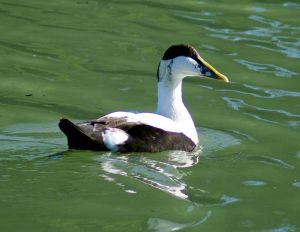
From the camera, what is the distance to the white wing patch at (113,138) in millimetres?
9867

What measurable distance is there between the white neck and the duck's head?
0.07m

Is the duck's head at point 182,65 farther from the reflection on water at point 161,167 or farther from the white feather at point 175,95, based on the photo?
the reflection on water at point 161,167

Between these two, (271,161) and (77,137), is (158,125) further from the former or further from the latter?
(271,161)

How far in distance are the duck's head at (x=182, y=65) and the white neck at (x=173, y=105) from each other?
0.07 metres

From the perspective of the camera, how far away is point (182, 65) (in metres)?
10.9

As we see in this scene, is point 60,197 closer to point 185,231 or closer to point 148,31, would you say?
point 185,231

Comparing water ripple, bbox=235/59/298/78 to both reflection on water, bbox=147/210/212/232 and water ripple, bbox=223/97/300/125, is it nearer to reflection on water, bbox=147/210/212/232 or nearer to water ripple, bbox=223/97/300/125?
water ripple, bbox=223/97/300/125

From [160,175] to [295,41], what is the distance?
589 centimetres

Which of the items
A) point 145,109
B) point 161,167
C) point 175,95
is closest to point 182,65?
point 175,95

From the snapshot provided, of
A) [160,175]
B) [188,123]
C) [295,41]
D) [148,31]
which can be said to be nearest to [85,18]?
[148,31]

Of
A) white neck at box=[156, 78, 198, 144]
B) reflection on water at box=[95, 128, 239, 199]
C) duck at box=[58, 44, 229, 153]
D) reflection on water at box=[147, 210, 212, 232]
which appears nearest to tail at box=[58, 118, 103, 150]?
duck at box=[58, 44, 229, 153]

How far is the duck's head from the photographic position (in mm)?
10844

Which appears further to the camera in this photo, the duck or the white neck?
the white neck

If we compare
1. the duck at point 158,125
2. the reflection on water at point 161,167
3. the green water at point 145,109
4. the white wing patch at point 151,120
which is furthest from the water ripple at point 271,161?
the white wing patch at point 151,120
